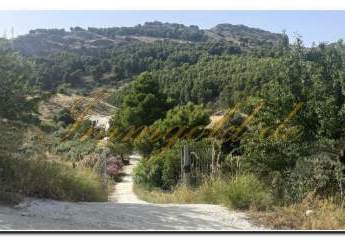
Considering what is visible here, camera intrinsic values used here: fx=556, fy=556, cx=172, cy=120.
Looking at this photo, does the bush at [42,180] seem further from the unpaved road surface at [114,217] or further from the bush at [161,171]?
the bush at [161,171]

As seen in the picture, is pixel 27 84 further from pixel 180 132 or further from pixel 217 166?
pixel 180 132

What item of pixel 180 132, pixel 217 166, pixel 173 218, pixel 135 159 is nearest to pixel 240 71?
pixel 135 159

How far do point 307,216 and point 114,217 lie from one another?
8.36 feet

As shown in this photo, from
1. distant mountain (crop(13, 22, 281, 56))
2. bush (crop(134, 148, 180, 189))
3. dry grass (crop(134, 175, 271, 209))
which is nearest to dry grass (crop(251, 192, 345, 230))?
dry grass (crop(134, 175, 271, 209))

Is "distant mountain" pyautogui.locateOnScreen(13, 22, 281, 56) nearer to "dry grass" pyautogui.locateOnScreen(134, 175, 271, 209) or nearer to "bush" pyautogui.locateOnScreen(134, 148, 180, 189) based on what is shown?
"bush" pyautogui.locateOnScreen(134, 148, 180, 189)

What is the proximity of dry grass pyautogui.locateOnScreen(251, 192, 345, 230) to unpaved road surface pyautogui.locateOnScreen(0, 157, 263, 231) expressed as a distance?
31 centimetres

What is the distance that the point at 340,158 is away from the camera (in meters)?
8.66

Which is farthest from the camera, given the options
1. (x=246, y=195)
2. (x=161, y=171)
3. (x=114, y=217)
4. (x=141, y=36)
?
(x=141, y=36)

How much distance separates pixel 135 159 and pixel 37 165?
93.4 feet

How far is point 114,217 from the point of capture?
7.33m

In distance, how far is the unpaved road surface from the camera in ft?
21.6

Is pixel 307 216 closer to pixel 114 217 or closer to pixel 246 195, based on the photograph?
pixel 246 195

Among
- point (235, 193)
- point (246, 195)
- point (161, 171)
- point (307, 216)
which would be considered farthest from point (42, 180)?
point (161, 171)

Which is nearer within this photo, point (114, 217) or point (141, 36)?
point (114, 217)
